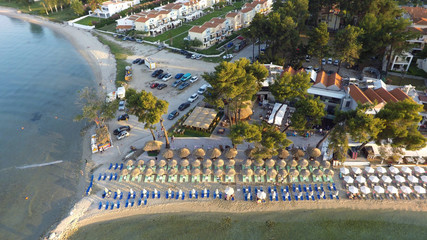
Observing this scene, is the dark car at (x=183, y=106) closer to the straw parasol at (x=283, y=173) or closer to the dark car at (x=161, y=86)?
the dark car at (x=161, y=86)

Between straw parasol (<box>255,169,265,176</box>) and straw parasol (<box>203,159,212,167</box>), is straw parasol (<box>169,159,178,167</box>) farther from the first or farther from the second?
straw parasol (<box>255,169,265,176</box>)

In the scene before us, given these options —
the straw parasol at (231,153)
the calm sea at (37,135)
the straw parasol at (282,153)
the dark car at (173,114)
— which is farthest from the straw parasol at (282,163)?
the calm sea at (37,135)

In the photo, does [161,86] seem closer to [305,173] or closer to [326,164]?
[305,173]

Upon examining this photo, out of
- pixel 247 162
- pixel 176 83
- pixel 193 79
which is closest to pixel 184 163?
pixel 247 162

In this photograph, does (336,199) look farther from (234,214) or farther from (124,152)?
(124,152)

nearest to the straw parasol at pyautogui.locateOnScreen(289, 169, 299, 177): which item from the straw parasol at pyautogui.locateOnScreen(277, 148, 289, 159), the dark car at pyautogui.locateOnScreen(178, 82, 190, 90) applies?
the straw parasol at pyautogui.locateOnScreen(277, 148, 289, 159)

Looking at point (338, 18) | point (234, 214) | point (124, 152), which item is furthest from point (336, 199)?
point (338, 18)
